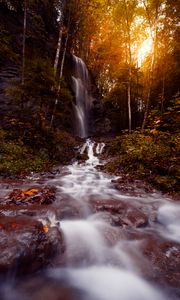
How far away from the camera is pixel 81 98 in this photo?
1839 cm

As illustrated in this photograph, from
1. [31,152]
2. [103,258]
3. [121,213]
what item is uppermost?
[31,152]

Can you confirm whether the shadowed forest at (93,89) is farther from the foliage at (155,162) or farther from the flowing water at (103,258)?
the flowing water at (103,258)

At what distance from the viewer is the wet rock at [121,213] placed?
3.84 m

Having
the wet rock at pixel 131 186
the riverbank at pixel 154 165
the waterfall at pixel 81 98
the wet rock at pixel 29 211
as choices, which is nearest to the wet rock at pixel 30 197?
the wet rock at pixel 29 211

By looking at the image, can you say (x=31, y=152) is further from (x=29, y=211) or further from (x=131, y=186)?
(x=29, y=211)

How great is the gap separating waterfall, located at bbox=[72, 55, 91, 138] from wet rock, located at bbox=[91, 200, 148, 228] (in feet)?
39.3

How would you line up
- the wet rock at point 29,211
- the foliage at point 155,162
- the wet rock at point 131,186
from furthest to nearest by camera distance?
the foliage at point 155,162, the wet rock at point 131,186, the wet rock at point 29,211

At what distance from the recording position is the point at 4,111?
1059 centimetres

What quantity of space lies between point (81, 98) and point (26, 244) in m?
16.7

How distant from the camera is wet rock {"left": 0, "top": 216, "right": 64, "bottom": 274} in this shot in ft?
7.79

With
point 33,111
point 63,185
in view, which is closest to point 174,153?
point 63,185

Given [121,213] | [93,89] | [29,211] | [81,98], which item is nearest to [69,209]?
[29,211]

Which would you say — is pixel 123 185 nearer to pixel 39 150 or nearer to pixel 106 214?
pixel 106 214

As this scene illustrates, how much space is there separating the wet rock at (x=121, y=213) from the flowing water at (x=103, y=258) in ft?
0.33
